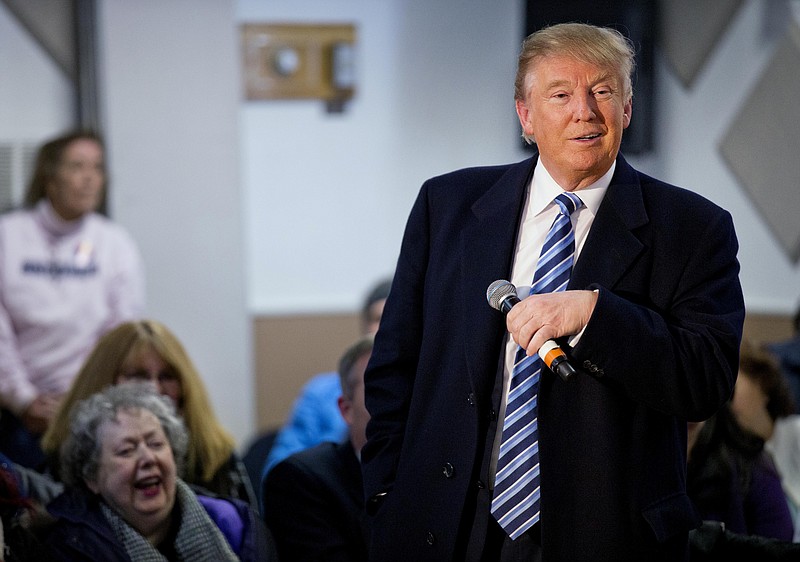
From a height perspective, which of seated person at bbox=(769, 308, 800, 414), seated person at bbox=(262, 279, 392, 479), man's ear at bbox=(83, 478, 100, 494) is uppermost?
man's ear at bbox=(83, 478, 100, 494)

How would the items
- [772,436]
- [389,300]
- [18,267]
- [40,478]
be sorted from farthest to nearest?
[18,267]
[772,436]
[40,478]
[389,300]

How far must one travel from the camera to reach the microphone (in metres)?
1.34

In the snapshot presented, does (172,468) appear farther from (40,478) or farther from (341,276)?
(341,276)

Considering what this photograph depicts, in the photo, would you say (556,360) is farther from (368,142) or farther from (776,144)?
(368,142)

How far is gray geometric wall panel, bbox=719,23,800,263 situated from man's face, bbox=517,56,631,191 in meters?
3.34

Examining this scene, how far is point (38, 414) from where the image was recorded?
11.6 feet

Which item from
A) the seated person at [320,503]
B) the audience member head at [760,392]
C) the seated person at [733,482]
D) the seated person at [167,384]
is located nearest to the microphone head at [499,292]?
the seated person at [320,503]

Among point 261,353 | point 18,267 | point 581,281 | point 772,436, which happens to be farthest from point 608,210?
point 261,353

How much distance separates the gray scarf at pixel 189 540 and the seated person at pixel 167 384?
0.41 m

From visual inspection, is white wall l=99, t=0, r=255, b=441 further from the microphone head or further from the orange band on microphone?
the orange band on microphone

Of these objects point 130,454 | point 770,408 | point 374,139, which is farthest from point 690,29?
point 130,454

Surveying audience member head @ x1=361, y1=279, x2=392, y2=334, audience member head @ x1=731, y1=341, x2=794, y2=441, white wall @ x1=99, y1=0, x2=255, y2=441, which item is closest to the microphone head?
audience member head @ x1=731, y1=341, x2=794, y2=441

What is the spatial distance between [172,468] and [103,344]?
658 millimetres

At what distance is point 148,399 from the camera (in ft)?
7.61
